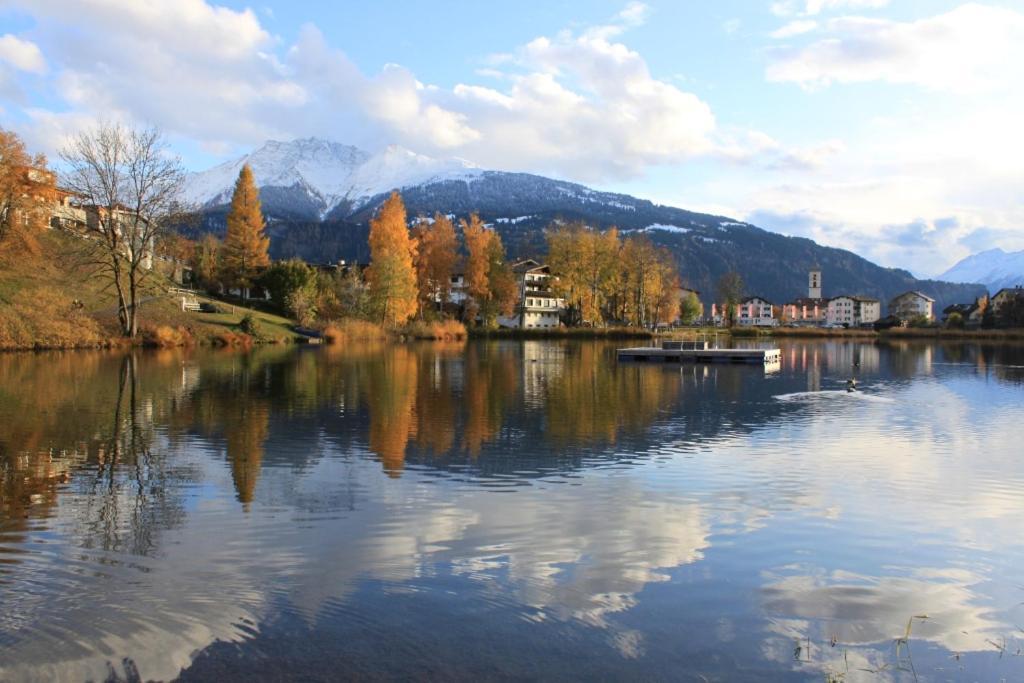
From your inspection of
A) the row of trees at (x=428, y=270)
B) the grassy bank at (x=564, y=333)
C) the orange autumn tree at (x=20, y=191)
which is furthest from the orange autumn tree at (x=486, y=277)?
the orange autumn tree at (x=20, y=191)

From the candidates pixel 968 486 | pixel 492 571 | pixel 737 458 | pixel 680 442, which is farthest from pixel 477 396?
pixel 492 571

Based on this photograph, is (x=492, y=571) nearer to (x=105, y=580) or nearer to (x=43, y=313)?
(x=105, y=580)

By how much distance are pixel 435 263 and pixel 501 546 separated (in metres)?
89.1

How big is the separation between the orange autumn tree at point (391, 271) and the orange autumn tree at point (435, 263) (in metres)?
9.69

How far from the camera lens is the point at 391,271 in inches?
3169

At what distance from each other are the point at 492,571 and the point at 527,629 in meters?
1.77

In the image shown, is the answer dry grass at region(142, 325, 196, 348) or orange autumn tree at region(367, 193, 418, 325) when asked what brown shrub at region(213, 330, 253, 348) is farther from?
orange autumn tree at region(367, 193, 418, 325)

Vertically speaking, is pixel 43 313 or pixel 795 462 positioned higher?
pixel 43 313

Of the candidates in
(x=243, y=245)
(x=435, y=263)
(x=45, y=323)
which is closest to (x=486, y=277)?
(x=435, y=263)

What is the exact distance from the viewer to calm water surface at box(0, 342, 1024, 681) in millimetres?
7414

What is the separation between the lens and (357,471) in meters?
15.7

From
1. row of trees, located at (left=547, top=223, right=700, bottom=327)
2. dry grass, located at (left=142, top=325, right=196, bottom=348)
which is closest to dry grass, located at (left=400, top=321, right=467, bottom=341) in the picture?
row of trees, located at (left=547, top=223, right=700, bottom=327)

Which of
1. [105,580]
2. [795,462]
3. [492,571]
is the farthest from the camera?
[795,462]

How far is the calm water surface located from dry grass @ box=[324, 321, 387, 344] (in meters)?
49.0
